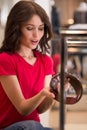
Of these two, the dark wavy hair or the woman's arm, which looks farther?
the dark wavy hair

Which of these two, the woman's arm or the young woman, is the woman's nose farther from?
the woman's arm

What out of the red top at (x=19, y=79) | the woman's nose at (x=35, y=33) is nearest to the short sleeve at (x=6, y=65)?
the red top at (x=19, y=79)

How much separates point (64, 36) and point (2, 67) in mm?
425

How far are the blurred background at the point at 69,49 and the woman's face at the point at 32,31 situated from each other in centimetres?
10

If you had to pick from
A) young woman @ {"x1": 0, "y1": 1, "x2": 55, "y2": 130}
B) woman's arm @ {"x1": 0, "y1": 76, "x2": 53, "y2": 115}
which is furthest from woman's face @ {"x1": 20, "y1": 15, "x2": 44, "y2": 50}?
woman's arm @ {"x1": 0, "y1": 76, "x2": 53, "y2": 115}

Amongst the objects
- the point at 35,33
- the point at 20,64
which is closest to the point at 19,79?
the point at 20,64

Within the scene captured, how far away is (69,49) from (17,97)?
253 millimetres

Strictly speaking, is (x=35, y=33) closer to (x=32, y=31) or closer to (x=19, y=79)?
(x=32, y=31)

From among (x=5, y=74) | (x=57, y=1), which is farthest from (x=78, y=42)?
(x=57, y=1)

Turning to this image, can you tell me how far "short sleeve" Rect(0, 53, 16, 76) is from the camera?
1.35 meters

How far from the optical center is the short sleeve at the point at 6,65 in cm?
135

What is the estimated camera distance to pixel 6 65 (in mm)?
1359

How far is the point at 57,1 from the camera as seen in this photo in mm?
5078

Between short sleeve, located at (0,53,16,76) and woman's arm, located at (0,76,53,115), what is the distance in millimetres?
21
